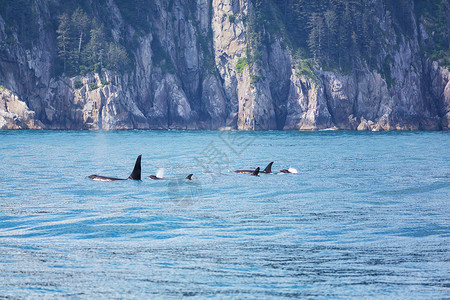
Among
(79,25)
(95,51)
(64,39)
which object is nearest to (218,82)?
(95,51)

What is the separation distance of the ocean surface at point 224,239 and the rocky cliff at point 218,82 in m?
115

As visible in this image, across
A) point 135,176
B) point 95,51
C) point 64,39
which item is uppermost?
point 64,39

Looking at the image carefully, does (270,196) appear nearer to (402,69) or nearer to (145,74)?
(145,74)

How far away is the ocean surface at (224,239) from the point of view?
10.6m

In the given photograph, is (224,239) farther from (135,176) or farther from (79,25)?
(79,25)

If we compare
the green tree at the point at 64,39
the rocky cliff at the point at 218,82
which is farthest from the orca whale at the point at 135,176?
the green tree at the point at 64,39

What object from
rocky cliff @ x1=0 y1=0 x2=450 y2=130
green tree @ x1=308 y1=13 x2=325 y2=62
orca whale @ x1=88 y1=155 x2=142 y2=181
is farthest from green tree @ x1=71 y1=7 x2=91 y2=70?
orca whale @ x1=88 y1=155 x2=142 y2=181

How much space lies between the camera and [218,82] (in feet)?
534

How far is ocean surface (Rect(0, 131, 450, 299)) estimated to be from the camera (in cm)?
1058

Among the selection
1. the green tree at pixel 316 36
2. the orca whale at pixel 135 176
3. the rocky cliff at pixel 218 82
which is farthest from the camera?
the green tree at pixel 316 36

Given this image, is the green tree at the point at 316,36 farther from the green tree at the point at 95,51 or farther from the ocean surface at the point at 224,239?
the ocean surface at the point at 224,239

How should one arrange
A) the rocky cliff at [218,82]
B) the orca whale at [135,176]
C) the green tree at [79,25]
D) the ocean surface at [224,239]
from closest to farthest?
the ocean surface at [224,239] → the orca whale at [135,176] → the rocky cliff at [218,82] → the green tree at [79,25]

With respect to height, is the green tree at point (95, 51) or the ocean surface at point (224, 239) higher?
the green tree at point (95, 51)

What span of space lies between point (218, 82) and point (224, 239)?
490 ft
